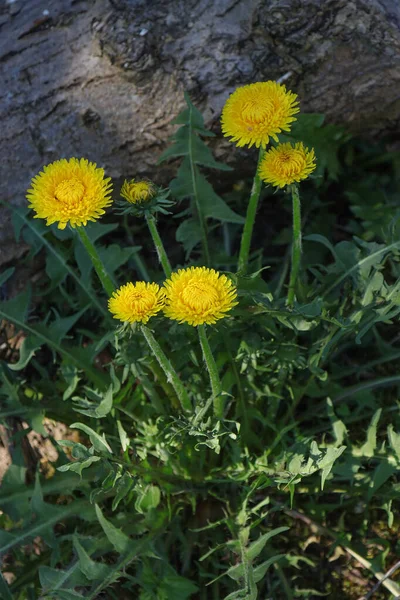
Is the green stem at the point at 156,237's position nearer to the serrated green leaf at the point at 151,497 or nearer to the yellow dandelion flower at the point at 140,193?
the yellow dandelion flower at the point at 140,193

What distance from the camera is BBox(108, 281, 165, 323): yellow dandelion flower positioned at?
1852 mm

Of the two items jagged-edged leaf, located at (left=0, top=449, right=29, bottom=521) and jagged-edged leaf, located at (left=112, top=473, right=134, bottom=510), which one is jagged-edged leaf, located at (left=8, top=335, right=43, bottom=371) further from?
jagged-edged leaf, located at (left=112, top=473, right=134, bottom=510)

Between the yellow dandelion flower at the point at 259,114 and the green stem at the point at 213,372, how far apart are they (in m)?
0.62

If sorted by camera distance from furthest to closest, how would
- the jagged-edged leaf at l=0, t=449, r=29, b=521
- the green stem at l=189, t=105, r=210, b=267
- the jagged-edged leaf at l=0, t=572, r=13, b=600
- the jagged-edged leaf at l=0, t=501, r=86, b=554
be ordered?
the green stem at l=189, t=105, r=210, b=267 → the jagged-edged leaf at l=0, t=449, r=29, b=521 → the jagged-edged leaf at l=0, t=501, r=86, b=554 → the jagged-edged leaf at l=0, t=572, r=13, b=600

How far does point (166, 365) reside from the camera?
2.15 m

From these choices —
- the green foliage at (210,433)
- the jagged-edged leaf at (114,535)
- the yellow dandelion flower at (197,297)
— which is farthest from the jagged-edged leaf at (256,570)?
the yellow dandelion flower at (197,297)

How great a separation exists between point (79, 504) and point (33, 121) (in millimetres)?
1674

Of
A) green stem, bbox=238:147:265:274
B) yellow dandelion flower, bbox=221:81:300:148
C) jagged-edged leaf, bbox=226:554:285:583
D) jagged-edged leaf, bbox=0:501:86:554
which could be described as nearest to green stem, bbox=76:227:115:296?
green stem, bbox=238:147:265:274

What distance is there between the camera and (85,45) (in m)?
2.92

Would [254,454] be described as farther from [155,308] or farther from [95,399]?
[155,308]

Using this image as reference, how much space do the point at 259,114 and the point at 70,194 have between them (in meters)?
0.64

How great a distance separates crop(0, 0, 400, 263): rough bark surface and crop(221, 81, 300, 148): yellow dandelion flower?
31.8 inches

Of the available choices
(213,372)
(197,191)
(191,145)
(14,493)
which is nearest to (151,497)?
(14,493)

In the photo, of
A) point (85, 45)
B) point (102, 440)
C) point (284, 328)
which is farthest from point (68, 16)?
point (102, 440)
